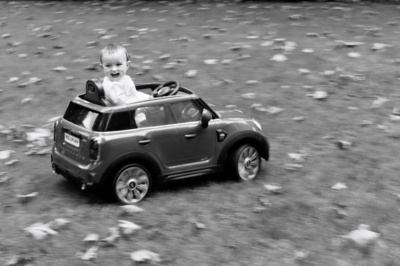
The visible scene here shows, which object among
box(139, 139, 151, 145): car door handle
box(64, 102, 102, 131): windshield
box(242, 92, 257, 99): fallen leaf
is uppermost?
box(64, 102, 102, 131): windshield

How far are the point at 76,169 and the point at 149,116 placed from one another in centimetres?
81

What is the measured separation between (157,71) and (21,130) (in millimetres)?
2759

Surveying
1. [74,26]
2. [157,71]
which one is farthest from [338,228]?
[74,26]

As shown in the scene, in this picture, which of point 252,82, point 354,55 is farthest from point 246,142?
point 354,55

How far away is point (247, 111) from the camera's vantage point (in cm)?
834

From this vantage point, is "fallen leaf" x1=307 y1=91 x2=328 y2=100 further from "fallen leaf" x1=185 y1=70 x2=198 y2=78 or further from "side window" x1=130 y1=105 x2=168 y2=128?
"side window" x1=130 y1=105 x2=168 y2=128

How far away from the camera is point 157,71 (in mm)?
10164

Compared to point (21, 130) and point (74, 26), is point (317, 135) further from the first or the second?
point (74, 26)

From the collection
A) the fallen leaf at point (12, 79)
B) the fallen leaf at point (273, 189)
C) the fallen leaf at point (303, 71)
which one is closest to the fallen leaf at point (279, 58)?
the fallen leaf at point (303, 71)

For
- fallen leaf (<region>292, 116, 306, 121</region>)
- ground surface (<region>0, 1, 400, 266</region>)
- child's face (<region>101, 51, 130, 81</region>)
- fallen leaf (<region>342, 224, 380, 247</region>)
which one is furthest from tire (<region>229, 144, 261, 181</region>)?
fallen leaf (<region>292, 116, 306, 121</region>)

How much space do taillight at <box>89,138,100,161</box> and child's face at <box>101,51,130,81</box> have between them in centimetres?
81

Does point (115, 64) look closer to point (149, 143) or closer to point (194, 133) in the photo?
point (149, 143)

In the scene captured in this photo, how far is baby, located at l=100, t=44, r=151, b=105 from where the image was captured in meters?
6.18

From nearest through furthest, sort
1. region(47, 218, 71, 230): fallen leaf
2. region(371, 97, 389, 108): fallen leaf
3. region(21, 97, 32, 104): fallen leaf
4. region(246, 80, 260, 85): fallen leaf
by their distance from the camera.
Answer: region(47, 218, 71, 230): fallen leaf, region(371, 97, 389, 108): fallen leaf, region(21, 97, 32, 104): fallen leaf, region(246, 80, 260, 85): fallen leaf
